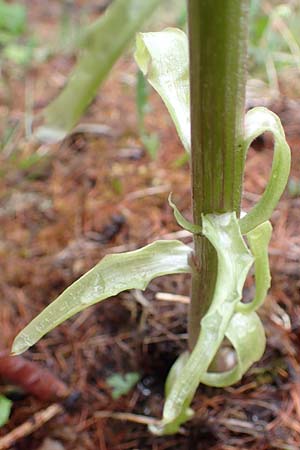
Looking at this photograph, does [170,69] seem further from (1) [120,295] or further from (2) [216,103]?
(1) [120,295]

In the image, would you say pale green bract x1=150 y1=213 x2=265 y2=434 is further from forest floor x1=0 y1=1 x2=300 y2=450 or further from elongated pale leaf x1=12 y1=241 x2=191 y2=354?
forest floor x1=0 y1=1 x2=300 y2=450

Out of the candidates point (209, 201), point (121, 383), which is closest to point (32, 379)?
point (121, 383)

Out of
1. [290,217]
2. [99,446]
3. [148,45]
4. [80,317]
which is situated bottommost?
[99,446]

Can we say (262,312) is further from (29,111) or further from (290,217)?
(29,111)

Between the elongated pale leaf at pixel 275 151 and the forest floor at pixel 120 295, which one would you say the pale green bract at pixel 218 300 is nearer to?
the elongated pale leaf at pixel 275 151

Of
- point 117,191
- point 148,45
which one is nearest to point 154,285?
point 117,191

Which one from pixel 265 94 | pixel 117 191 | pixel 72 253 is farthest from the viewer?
pixel 265 94

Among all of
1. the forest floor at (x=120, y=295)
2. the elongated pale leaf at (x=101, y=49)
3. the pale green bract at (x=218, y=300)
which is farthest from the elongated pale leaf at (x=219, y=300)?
the forest floor at (x=120, y=295)
